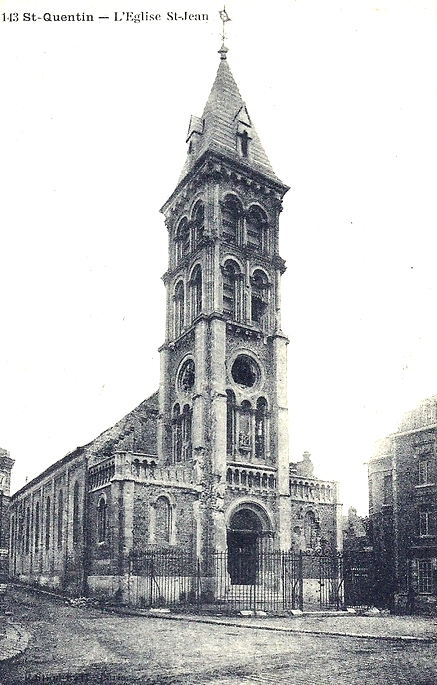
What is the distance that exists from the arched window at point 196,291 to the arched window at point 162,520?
Result: 11.0m

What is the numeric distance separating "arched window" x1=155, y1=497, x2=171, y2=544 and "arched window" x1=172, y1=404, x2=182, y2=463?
515 centimetres

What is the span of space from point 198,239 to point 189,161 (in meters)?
6.36

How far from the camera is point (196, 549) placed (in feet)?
104

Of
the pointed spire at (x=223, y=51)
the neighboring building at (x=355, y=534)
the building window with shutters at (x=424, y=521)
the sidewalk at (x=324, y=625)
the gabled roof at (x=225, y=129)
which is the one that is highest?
the pointed spire at (x=223, y=51)

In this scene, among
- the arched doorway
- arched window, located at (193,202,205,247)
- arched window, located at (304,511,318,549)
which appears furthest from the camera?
arched window, located at (193,202,205,247)

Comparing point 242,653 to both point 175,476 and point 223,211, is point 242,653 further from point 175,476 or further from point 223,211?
point 223,211

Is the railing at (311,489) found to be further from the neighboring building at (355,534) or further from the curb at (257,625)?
the curb at (257,625)

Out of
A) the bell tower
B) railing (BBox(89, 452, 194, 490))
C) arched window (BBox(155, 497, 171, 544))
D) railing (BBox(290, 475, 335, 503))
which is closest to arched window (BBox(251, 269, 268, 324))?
the bell tower

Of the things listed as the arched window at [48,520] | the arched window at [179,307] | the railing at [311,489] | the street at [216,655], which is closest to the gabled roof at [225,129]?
the arched window at [179,307]

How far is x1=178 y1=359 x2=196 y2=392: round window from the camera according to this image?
37.2m

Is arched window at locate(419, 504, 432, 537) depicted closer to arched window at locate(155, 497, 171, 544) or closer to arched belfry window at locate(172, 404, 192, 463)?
arched belfry window at locate(172, 404, 192, 463)

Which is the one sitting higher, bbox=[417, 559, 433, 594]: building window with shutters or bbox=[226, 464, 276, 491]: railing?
bbox=[226, 464, 276, 491]: railing

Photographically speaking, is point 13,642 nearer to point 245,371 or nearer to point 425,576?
point 245,371

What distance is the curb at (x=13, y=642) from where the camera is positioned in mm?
13341
